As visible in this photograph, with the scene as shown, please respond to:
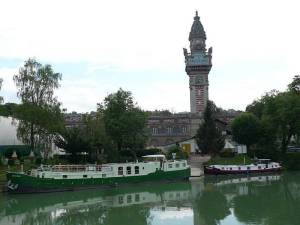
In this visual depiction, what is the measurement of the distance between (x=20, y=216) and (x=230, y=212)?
12.6m

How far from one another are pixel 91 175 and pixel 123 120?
13467 mm

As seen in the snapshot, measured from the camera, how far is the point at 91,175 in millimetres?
43688

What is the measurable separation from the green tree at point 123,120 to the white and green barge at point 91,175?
6.79 metres

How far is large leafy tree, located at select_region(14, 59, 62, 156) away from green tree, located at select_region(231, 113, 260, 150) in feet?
80.2

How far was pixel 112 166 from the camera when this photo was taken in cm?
4531

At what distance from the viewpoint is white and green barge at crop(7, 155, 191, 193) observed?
40062 millimetres

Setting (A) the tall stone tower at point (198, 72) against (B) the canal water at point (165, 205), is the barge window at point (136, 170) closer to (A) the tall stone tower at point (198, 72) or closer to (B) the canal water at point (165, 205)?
(B) the canal water at point (165, 205)

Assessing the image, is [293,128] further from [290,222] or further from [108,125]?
[290,222]

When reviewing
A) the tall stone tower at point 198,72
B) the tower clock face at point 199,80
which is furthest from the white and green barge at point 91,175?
the tower clock face at point 199,80

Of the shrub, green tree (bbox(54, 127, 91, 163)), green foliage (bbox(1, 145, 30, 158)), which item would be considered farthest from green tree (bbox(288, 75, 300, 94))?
the shrub

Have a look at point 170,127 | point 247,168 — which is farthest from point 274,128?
point 170,127

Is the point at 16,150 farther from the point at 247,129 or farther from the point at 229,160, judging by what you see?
the point at 247,129

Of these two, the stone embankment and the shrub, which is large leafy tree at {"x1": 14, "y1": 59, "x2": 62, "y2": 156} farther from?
the stone embankment

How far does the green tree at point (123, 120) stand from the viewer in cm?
5628
